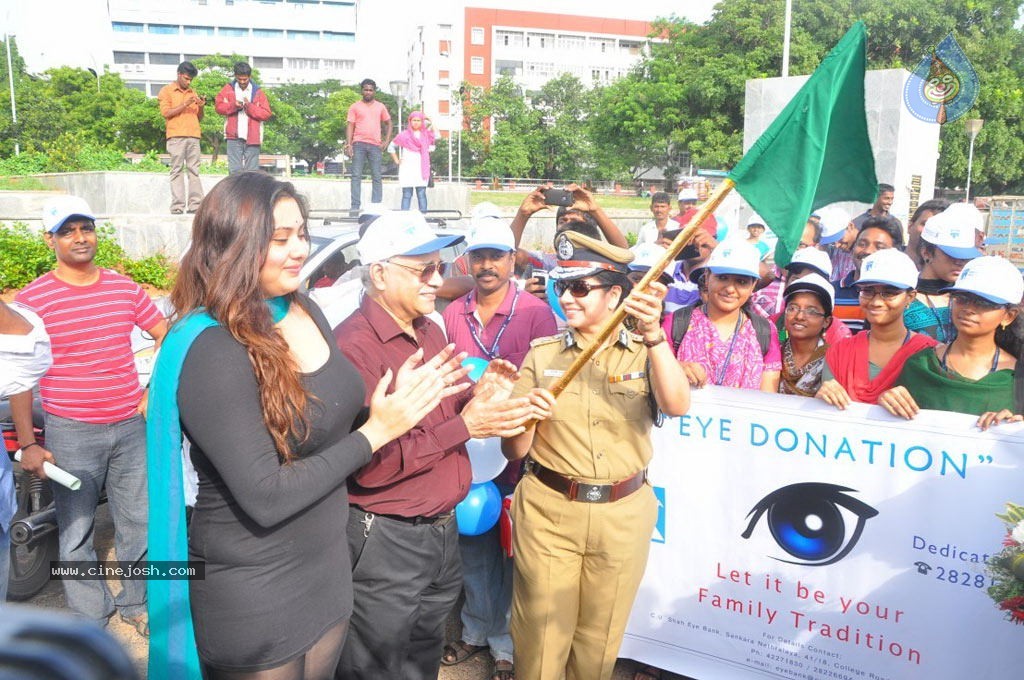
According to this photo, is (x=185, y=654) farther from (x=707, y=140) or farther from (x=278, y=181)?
(x=707, y=140)

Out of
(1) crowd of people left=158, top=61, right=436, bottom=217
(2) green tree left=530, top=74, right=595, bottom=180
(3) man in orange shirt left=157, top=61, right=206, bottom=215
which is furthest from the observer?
(2) green tree left=530, top=74, right=595, bottom=180

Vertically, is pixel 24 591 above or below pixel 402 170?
below

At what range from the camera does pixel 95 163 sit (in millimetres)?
19094

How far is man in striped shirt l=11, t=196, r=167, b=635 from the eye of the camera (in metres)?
3.94

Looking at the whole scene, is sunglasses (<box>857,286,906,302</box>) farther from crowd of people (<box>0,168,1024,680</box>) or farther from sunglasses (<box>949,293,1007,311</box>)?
sunglasses (<box>949,293,1007,311</box>)

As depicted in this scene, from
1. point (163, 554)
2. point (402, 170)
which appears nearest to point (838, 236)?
point (163, 554)

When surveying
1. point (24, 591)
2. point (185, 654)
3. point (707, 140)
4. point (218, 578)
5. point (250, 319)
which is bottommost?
point (24, 591)

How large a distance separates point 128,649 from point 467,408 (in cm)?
197

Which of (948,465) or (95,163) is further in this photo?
(95,163)

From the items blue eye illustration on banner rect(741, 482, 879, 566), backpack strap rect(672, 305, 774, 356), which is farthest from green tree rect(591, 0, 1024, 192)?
blue eye illustration on banner rect(741, 482, 879, 566)

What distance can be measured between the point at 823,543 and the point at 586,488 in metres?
1.09

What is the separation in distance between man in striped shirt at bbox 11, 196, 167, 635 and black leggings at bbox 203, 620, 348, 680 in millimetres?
2183

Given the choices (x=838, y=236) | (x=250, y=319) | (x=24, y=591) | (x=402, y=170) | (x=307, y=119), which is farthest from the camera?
(x=307, y=119)

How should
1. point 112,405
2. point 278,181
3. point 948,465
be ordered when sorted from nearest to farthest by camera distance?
1. point 278,181
2. point 948,465
3. point 112,405
